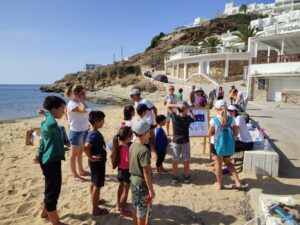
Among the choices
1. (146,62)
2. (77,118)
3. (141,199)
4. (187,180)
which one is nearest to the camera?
(141,199)

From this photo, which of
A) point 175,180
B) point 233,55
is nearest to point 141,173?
point 175,180

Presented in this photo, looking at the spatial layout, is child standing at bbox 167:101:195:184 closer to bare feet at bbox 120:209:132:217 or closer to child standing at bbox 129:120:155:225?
bare feet at bbox 120:209:132:217

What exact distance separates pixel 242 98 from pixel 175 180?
5.88 metres

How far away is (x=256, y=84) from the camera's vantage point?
2197 cm

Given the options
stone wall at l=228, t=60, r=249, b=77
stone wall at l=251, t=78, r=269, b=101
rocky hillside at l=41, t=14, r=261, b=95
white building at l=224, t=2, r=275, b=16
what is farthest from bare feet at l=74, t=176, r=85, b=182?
white building at l=224, t=2, r=275, b=16

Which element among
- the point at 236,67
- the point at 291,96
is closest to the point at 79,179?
the point at 291,96

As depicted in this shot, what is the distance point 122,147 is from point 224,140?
6.04 feet

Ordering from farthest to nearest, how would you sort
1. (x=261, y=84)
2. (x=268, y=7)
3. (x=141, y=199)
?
(x=268, y=7) → (x=261, y=84) → (x=141, y=199)

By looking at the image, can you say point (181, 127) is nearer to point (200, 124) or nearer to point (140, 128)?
point (140, 128)

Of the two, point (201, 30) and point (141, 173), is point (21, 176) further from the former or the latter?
point (201, 30)

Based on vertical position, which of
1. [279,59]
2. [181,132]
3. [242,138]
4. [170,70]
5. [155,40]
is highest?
[155,40]

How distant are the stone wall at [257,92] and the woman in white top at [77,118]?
19.1 m

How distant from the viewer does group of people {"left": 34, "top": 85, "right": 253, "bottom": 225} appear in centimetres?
335

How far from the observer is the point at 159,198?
465 cm
